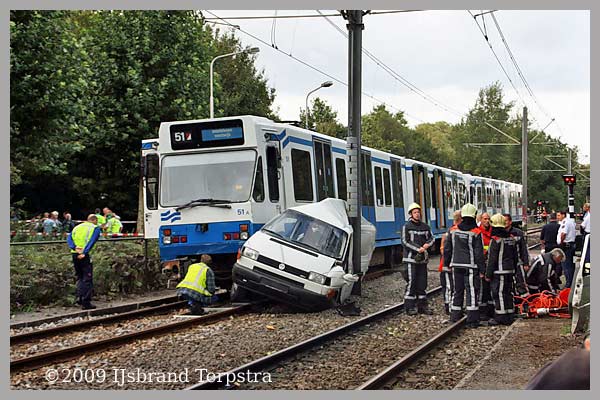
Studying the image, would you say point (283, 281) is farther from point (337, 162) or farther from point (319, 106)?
point (319, 106)

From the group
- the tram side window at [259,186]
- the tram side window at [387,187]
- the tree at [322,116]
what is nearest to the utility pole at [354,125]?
the tram side window at [259,186]

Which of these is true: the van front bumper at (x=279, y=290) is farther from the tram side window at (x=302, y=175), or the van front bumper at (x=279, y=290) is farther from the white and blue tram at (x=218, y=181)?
the tram side window at (x=302, y=175)

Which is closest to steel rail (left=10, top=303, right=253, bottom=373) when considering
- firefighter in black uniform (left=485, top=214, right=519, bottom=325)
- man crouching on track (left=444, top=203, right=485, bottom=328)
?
man crouching on track (left=444, top=203, right=485, bottom=328)

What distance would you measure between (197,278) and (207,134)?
2998 millimetres

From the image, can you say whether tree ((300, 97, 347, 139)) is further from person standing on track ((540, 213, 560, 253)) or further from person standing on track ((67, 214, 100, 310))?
person standing on track ((67, 214, 100, 310))

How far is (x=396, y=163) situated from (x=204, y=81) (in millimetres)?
10133

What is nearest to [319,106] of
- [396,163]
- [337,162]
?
[396,163]

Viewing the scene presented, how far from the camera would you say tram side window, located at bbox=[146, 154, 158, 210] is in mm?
17250

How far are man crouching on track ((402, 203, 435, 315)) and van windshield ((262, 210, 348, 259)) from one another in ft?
3.84

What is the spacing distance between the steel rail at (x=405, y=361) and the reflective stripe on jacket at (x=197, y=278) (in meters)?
4.16

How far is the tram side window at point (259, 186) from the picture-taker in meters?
16.6

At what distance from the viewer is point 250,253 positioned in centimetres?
1512

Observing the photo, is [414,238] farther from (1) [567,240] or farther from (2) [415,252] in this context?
(1) [567,240]

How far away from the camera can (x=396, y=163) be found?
2675cm
